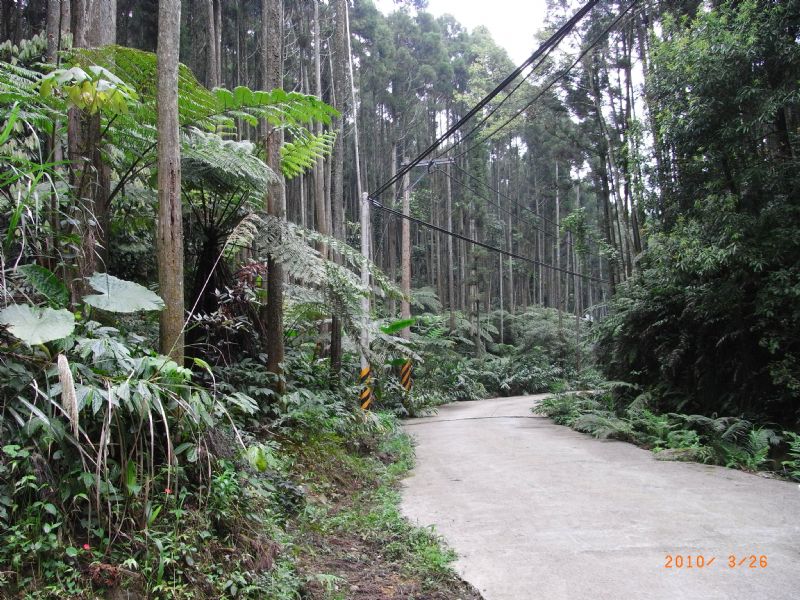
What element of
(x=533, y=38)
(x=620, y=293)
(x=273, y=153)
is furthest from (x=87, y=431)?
(x=533, y=38)

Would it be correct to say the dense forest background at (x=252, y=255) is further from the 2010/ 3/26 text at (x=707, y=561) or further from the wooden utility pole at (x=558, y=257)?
the wooden utility pole at (x=558, y=257)

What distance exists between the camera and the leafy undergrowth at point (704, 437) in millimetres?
6929

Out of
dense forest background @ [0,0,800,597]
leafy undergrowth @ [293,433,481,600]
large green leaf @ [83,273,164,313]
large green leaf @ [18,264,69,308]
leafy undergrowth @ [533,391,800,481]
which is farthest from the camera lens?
leafy undergrowth @ [533,391,800,481]

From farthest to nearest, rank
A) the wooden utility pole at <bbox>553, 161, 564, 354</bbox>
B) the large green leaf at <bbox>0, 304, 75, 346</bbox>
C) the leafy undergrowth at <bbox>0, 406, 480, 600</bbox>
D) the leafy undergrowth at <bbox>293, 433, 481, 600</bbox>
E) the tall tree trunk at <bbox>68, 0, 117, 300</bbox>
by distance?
the wooden utility pole at <bbox>553, 161, 564, 354</bbox>, the tall tree trunk at <bbox>68, 0, 117, 300</bbox>, the leafy undergrowth at <bbox>293, 433, 481, 600</bbox>, the large green leaf at <bbox>0, 304, 75, 346</bbox>, the leafy undergrowth at <bbox>0, 406, 480, 600</bbox>

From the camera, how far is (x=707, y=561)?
3631 millimetres

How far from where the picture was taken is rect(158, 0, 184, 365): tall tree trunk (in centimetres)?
409

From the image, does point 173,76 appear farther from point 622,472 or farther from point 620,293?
point 620,293

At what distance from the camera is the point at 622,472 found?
6430 millimetres

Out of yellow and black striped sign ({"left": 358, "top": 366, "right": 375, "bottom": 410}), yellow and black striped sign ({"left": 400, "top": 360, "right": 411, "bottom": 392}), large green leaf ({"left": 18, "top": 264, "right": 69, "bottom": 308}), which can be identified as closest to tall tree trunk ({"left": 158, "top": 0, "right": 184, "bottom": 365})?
large green leaf ({"left": 18, "top": 264, "right": 69, "bottom": 308})

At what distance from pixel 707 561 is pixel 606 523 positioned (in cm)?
92

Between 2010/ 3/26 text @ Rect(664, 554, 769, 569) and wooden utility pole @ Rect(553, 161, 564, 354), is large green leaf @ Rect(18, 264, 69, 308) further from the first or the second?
wooden utility pole @ Rect(553, 161, 564, 354)

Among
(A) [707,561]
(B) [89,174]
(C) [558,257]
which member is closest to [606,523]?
(A) [707,561]

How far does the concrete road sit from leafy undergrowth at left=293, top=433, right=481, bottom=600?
0.22 metres

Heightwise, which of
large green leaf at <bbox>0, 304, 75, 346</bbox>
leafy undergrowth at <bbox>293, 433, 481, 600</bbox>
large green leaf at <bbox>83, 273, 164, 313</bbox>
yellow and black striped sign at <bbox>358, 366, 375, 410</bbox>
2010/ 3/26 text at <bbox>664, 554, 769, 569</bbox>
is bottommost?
leafy undergrowth at <bbox>293, 433, 481, 600</bbox>
